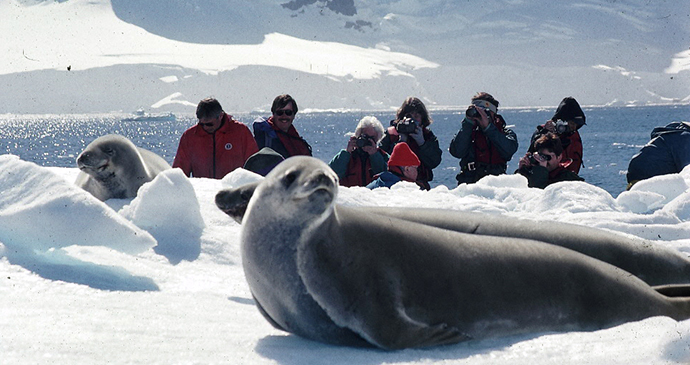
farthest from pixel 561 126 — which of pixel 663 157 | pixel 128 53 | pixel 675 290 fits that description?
pixel 128 53

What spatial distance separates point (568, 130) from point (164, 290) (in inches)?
224

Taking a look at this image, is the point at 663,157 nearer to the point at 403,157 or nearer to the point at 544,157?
the point at 544,157

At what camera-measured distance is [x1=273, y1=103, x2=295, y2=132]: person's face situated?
755 cm

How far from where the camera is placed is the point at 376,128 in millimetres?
7578

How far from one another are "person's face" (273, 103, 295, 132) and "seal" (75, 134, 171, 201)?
5.62 feet

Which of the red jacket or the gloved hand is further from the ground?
the gloved hand

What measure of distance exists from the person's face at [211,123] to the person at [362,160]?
119 centimetres

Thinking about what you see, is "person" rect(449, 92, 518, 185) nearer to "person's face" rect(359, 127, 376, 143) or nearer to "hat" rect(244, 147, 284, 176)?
"person's face" rect(359, 127, 376, 143)

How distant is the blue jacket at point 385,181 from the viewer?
718cm

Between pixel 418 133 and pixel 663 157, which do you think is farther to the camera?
pixel 663 157

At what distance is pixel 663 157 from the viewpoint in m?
8.20

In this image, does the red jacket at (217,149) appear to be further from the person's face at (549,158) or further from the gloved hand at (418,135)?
the person's face at (549,158)

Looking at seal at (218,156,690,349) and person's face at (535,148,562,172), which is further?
person's face at (535,148,562,172)

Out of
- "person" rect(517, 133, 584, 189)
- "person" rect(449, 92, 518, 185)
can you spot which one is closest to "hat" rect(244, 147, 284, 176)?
"person" rect(449, 92, 518, 185)
